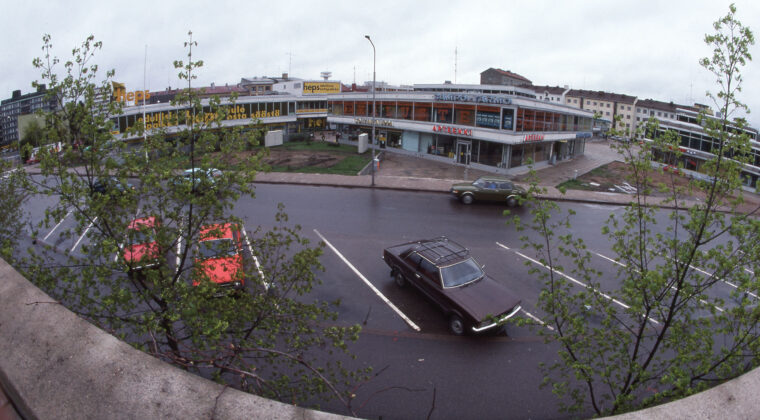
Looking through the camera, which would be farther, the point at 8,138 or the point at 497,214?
the point at 8,138

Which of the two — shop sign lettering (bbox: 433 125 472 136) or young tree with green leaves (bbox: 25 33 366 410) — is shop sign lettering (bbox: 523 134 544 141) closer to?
shop sign lettering (bbox: 433 125 472 136)

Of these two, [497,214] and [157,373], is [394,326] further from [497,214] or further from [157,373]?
[497,214]

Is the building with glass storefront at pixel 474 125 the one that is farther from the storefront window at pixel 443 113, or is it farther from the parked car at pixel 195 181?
the parked car at pixel 195 181

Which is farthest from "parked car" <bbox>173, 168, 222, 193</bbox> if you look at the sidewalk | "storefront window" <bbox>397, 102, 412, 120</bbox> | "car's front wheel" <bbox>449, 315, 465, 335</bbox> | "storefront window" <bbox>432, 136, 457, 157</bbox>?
"storefront window" <bbox>397, 102, 412, 120</bbox>

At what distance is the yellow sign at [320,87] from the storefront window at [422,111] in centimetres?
2700

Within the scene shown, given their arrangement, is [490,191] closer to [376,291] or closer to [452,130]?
[376,291]

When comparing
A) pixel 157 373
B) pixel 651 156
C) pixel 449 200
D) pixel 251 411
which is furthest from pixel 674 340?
pixel 449 200

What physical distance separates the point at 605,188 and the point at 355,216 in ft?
61.0

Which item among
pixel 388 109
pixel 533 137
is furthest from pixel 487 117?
pixel 388 109

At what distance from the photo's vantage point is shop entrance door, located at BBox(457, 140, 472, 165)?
3438 cm

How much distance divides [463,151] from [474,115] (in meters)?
3.03

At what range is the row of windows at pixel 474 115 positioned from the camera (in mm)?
31661

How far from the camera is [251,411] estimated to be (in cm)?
205

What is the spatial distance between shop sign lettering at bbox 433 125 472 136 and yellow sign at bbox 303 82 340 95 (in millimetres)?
30290
